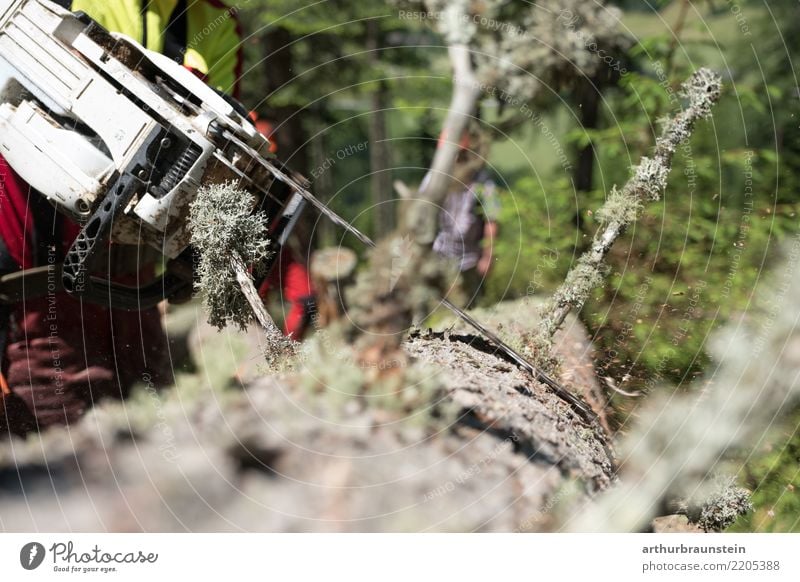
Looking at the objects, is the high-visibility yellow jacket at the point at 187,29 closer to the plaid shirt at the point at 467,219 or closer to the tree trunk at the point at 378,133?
the plaid shirt at the point at 467,219

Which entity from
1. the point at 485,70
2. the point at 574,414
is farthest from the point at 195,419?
the point at 485,70

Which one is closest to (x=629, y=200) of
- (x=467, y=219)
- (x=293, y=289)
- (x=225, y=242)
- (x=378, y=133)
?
(x=467, y=219)

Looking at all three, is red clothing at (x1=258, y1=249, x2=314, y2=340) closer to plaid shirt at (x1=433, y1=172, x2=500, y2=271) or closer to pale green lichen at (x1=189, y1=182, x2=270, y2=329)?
pale green lichen at (x1=189, y1=182, x2=270, y2=329)

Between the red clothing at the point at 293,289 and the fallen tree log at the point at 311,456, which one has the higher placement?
the red clothing at the point at 293,289

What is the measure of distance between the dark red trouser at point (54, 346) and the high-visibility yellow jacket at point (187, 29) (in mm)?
503

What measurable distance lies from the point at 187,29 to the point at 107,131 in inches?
19.6

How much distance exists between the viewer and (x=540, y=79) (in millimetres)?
2549

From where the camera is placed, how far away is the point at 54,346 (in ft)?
7.18

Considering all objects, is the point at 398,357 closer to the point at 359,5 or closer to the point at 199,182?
the point at 199,182
